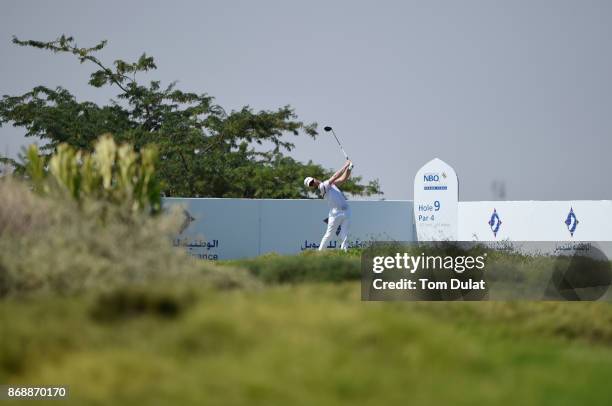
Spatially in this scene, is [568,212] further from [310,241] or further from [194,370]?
[194,370]

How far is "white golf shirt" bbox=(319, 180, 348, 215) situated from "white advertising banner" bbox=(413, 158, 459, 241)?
5.04m

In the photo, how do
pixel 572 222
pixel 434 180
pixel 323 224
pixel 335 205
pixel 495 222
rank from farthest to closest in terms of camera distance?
pixel 323 224
pixel 434 180
pixel 495 222
pixel 572 222
pixel 335 205

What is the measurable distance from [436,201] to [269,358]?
854 inches

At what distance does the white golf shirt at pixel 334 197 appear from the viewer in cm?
2322

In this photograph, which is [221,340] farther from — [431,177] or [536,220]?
[431,177]

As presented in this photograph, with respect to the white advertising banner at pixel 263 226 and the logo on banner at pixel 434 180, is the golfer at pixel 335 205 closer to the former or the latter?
the white advertising banner at pixel 263 226

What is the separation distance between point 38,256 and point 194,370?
339cm

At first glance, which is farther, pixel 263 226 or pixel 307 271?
pixel 263 226

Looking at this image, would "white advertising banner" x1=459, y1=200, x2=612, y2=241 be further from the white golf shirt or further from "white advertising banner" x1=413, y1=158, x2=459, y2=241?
the white golf shirt

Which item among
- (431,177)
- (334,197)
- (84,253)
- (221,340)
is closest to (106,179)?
(84,253)

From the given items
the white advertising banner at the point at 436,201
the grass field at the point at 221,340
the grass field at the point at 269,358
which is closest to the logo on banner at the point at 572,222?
the white advertising banner at the point at 436,201

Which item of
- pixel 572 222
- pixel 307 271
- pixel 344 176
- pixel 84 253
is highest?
pixel 344 176

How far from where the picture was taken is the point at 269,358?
724cm

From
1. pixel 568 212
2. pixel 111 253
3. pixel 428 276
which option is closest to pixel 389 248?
pixel 428 276
